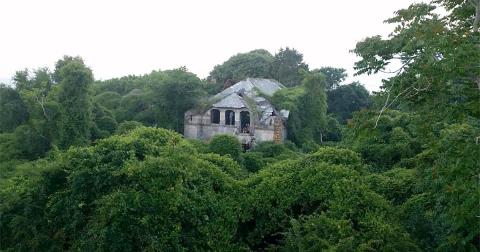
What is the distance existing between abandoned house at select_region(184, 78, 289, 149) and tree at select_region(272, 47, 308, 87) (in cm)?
1283

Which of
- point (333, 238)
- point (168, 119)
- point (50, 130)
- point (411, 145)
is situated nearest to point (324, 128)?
point (168, 119)

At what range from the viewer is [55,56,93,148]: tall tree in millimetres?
23125

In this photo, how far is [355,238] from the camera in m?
10.7

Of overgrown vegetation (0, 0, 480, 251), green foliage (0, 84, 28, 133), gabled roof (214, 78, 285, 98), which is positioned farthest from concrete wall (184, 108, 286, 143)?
overgrown vegetation (0, 0, 480, 251)

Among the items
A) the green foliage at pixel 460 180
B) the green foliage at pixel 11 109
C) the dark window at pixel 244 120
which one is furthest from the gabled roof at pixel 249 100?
the green foliage at pixel 460 180

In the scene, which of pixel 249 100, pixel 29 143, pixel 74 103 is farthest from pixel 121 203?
pixel 249 100

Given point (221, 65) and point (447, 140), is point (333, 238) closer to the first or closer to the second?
point (447, 140)

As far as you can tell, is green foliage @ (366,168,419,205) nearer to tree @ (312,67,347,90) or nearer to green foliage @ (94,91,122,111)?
green foliage @ (94,91,122,111)

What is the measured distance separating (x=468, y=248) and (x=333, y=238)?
2.56 m

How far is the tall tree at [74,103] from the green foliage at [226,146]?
683 centimetres

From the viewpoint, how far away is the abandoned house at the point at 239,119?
27.0m

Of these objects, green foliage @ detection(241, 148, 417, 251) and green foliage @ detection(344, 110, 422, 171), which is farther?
green foliage @ detection(344, 110, 422, 171)

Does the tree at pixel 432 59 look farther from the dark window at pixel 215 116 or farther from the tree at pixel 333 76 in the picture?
the tree at pixel 333 76

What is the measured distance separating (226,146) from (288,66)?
2351 cm
